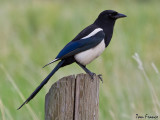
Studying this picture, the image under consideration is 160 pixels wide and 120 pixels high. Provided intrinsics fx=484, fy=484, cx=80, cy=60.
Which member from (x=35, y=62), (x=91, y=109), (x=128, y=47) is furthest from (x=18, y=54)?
(x=91, y=109)

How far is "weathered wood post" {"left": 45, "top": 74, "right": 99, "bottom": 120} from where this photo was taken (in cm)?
304

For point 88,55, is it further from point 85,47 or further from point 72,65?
point 72,65

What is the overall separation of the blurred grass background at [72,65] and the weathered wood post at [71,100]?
3.37 feet

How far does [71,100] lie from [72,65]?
4283 millimetres

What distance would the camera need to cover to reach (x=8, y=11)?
10.9 meters

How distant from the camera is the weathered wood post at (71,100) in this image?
3043 mm

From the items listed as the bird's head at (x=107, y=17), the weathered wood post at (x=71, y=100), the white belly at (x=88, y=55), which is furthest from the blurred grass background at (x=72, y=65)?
the weathered wood post at (x=71, y=100)

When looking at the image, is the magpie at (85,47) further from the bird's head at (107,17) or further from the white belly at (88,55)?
the bird's head at (107,17)

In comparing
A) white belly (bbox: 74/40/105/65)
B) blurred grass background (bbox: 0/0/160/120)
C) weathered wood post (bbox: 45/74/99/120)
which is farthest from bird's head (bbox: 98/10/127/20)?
weathered wood post (bbox: 45/74/99/120)

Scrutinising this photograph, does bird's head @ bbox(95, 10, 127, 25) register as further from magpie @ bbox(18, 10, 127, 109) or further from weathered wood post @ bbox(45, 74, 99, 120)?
weathered wood post @ bbox(45, 74, 99, 120)

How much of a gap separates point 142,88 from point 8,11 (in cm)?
590

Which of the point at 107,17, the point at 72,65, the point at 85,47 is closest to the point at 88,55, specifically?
the point at 85,47

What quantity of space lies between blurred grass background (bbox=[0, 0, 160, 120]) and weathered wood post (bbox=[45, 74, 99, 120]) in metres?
1.03

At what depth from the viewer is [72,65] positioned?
733cm
